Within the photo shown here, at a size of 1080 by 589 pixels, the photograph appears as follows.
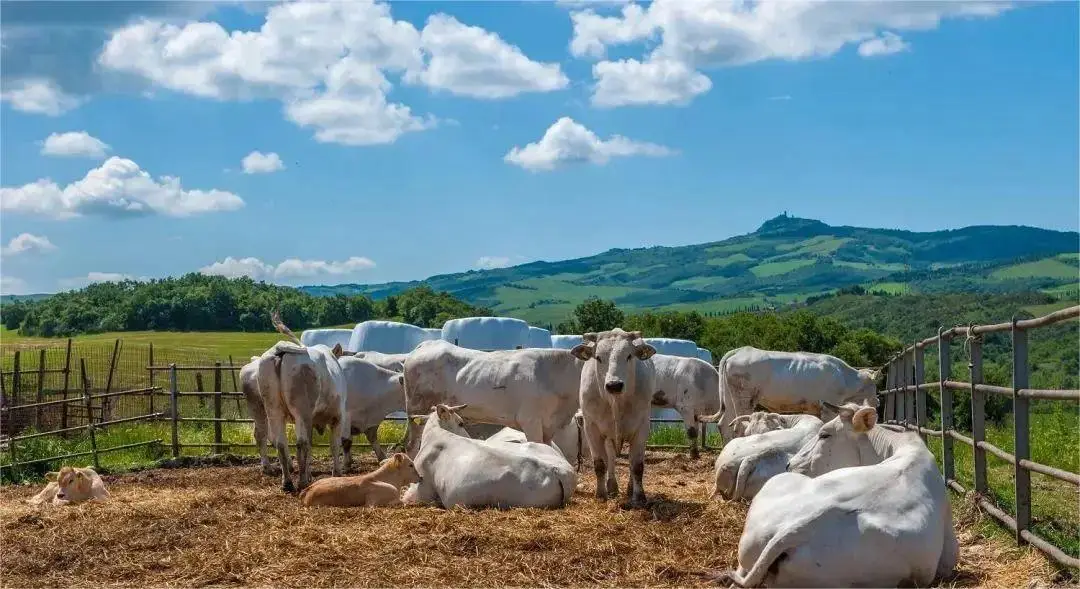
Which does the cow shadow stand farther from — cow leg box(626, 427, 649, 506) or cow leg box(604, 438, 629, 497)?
cow leg box(604, 438, 629, 497)

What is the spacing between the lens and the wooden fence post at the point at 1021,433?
7.55 m

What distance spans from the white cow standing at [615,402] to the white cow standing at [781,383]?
7.21 metres

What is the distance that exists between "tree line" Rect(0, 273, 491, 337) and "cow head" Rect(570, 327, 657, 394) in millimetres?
57772

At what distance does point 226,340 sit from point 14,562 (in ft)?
210

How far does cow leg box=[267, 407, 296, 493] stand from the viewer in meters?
11.9

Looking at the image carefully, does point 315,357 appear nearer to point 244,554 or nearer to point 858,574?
point 244,554

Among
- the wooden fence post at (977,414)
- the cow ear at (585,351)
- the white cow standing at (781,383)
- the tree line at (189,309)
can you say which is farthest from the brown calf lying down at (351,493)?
the tree line at (189,309)

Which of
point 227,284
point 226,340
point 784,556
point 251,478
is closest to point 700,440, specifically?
point 251,478

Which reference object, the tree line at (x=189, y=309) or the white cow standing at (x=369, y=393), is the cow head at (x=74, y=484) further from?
the tree line at (x=189, y=309)

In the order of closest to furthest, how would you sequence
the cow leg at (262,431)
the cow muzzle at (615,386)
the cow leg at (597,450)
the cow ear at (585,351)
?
the cow muzzle at (615,386) < the cow ear at (585,351) < the cow leg at (597,450) < the cow leg at (262,431)

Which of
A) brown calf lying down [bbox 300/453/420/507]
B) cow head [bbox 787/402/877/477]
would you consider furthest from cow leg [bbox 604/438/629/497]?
cow head [bbox 787/402/877/477]

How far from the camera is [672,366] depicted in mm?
19703

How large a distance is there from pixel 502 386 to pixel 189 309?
70.0 metres

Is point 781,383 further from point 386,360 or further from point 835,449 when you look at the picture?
point 835,449
